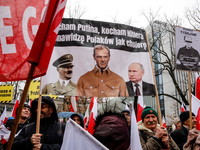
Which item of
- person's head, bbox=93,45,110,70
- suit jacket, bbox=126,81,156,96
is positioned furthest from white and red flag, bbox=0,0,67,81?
suit jacket, bbox=126,81,156,96

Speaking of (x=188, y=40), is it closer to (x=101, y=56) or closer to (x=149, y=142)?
(x=101, y=56)

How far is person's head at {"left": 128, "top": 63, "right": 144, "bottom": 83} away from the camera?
400 cm

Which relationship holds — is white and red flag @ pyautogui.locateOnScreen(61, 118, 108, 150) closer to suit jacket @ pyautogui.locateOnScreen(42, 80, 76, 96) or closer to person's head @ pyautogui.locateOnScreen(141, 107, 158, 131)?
suit jacket @ pyautogui.locateOnScreen(42, 80, 76, 96)

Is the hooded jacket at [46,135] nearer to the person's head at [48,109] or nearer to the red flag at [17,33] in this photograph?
the person's head at [48,109]

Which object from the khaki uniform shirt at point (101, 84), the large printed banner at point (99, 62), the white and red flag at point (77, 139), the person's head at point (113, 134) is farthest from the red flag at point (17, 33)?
the khaki uniform shirt at point (101, 84)

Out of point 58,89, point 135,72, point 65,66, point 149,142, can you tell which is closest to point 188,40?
point 135,72

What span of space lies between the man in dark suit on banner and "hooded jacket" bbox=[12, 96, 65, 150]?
1.44 metres

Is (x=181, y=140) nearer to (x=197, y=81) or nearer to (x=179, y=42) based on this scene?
(x=179, y=42)

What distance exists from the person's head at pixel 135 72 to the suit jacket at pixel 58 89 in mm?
1123

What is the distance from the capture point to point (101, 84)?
3.87 meters

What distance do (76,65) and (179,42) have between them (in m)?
2.00

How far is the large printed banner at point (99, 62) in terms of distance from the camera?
375 cm

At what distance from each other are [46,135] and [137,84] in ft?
6.12

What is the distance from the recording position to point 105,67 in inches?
158
